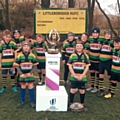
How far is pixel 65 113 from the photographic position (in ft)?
16.0

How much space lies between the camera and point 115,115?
15.9 ft

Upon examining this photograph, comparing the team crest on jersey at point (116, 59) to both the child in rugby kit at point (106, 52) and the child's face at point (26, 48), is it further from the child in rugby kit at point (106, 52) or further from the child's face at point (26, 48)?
the child's face at point (26, 48)

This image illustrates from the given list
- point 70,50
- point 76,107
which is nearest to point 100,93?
point 76,107

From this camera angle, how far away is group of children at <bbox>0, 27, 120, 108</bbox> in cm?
490

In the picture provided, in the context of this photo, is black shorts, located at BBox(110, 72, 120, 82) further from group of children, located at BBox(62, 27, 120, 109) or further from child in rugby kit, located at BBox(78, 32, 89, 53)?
child in rugby kit, located at BBox(78, 32, 89, 53)

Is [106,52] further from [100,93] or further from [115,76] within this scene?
[100,93]

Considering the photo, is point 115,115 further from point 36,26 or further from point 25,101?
point 36,26

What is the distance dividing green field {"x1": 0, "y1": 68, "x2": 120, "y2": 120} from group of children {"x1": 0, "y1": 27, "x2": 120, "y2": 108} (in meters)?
0.25

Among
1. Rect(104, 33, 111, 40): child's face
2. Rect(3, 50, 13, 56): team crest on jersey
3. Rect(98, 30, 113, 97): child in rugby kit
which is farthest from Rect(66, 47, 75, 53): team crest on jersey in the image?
Rect(3, 50, 13, 56): team crest on jersey

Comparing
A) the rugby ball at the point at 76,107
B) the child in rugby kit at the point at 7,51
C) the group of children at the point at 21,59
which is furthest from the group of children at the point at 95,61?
the child in rugby kit at the point at 7,51

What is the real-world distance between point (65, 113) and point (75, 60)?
1.09 meters

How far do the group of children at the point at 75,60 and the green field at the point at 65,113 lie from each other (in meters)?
0.25

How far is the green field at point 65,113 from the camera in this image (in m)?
4.68

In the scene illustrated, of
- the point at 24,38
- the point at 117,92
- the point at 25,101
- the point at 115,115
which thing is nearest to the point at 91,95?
the point at 117,92
